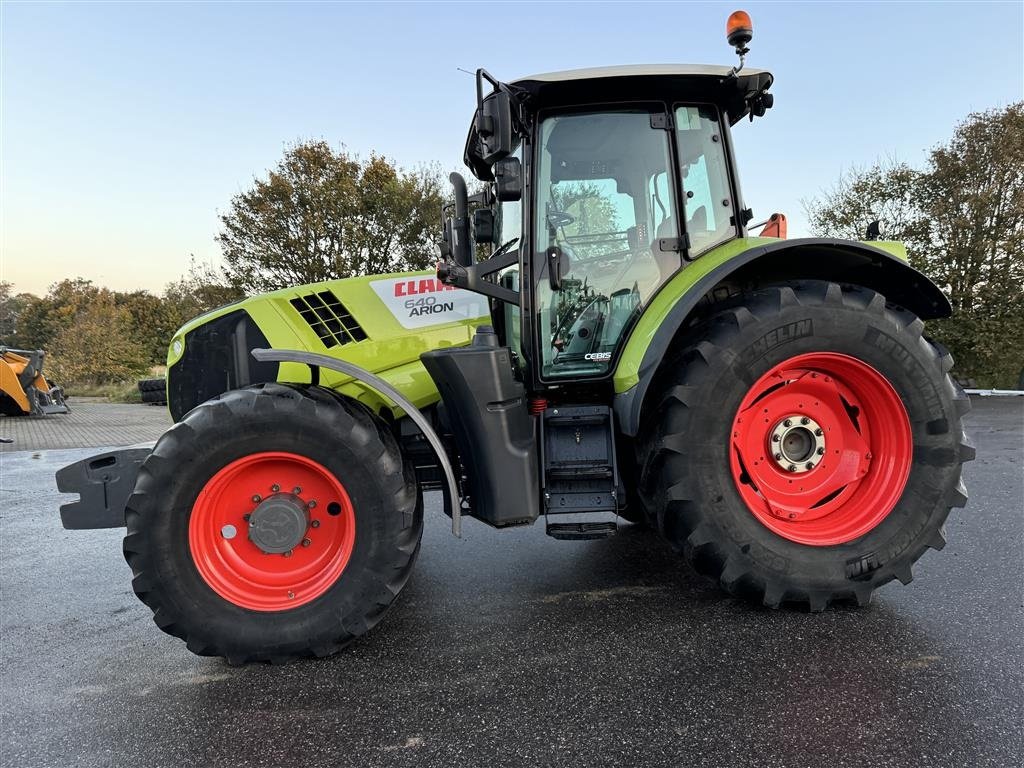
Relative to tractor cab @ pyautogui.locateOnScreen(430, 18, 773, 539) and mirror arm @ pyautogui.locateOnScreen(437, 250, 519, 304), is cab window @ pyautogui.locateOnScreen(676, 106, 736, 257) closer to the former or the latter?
tractor cab @ pyautogui.locateOnScreen(430, 18, 773, 539)

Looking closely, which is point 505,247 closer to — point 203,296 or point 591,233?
point 591,233

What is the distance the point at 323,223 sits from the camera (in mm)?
15758

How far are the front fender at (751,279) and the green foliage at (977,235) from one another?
38.5 ft

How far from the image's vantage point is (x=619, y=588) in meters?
2.82

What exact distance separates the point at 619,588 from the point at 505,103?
7.31ft

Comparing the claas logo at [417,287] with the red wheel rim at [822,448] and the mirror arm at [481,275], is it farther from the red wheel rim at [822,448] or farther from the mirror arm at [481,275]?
the red wheel rim at [822,448]

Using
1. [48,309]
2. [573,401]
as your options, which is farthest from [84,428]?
[48,309]

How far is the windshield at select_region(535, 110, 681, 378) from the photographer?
2678mm

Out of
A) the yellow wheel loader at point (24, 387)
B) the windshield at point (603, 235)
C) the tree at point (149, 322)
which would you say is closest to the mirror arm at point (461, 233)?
the windshield at point (603, 235)

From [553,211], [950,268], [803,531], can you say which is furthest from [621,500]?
[950,268]

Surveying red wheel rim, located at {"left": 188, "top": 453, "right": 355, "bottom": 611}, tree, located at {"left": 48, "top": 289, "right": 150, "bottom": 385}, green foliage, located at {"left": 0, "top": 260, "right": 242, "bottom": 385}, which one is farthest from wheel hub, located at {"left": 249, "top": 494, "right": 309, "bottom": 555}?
tree, located at {"left": 48, "top": 289, "right": 150, "bottom": 385}

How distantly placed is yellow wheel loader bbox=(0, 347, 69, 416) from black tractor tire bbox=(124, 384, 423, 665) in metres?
12.3

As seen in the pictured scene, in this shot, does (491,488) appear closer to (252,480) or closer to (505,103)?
(252,480)

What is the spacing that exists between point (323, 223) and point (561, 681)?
15.7m
